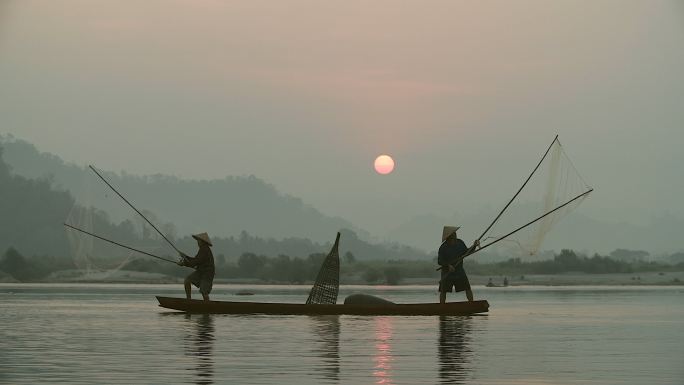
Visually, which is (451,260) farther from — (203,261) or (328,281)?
(203,261)

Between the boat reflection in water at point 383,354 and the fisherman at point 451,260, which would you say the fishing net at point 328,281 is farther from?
the boat reflection in water at point 383,354

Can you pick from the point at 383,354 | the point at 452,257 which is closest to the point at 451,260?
the point at 452,257

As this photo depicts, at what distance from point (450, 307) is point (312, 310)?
3.52 m

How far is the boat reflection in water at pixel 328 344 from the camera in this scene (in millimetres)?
16859

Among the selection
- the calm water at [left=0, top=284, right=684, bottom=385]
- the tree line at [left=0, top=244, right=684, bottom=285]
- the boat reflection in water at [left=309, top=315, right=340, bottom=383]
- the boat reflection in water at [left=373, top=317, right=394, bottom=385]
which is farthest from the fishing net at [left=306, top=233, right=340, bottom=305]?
the tree line at [left=0, top=244, right=684, bottom=285]

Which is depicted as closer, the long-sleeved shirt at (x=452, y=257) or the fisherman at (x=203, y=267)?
the long-sleeved shirt at (x=452, y=257)

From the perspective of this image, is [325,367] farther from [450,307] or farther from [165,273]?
[165,273]

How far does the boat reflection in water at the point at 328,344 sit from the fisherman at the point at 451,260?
9.52 ft

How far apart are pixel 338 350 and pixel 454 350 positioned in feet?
6.18

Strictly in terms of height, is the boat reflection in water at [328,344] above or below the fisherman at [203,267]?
A: below

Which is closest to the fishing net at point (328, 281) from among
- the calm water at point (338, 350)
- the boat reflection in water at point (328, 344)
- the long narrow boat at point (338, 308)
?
the boat reflection in water at point (328, 344)

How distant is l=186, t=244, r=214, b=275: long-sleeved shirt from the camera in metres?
33.1

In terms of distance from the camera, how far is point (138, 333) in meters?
25.0

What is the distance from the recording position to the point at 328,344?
72.6ft
